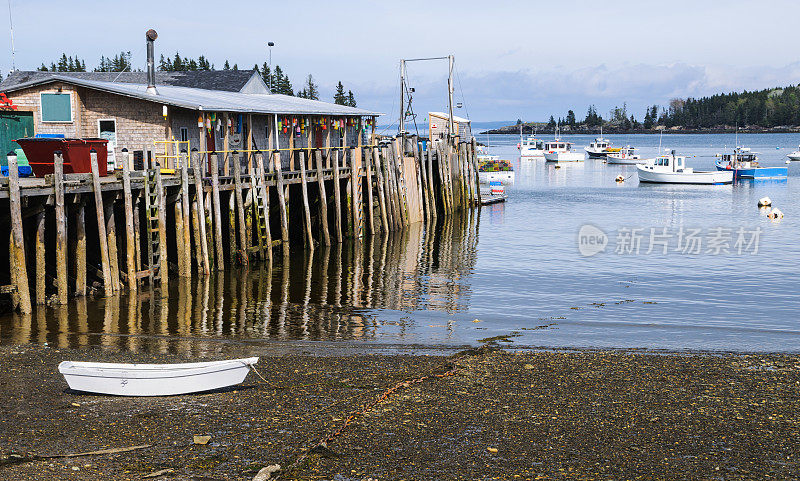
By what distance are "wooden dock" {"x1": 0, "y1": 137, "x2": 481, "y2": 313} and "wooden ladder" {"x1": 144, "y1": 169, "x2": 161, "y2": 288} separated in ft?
0.10

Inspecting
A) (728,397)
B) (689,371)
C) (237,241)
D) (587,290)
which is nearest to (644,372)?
(689,371)

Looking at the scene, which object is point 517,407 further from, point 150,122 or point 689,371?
point 150,122

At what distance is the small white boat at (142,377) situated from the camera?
39.5ft

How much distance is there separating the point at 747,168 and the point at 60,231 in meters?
74.2

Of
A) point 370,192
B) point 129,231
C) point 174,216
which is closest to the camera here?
point 129,231

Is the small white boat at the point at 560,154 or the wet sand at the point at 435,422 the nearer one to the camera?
the wet sand at the point at 435,422

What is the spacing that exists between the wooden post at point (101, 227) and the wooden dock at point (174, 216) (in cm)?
3

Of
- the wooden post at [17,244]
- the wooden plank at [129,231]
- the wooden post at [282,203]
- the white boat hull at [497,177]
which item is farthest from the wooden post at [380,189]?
the white boat hull at [497,177]

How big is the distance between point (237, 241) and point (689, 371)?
16.8 metres

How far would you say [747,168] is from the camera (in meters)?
81.2

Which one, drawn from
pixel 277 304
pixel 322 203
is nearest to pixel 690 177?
pixel 322 203

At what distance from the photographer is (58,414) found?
11.6m

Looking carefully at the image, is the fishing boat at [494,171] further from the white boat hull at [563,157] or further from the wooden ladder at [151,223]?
the wooden ladder at [151,223]

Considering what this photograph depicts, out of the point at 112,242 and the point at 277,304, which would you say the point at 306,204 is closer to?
the point at 277,304
